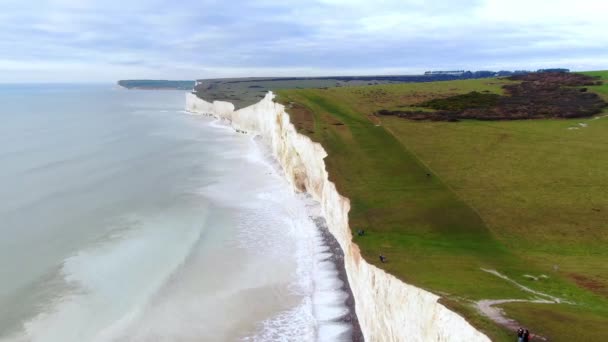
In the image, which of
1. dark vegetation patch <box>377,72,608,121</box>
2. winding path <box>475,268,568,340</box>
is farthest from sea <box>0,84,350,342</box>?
dark vegetation patch <box>377,72,608,121</box>

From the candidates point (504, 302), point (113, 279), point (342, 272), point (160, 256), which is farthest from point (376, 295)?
point (160, 256)

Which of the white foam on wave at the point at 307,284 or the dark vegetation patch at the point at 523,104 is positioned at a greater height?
the dark vegetation patch at the point at 523,104

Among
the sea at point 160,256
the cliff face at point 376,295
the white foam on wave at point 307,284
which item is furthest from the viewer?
the sea at point 160,256

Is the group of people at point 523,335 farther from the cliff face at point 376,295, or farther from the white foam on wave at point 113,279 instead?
the white foam on wave at point 113,279

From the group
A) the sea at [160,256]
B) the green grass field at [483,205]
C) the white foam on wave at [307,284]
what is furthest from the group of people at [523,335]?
the sea at [160,256]

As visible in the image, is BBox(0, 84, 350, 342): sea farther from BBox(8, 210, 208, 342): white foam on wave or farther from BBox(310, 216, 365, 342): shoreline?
BBox(310, 216, 365, 342): shoreline

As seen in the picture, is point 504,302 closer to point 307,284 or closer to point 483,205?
point 483,205
